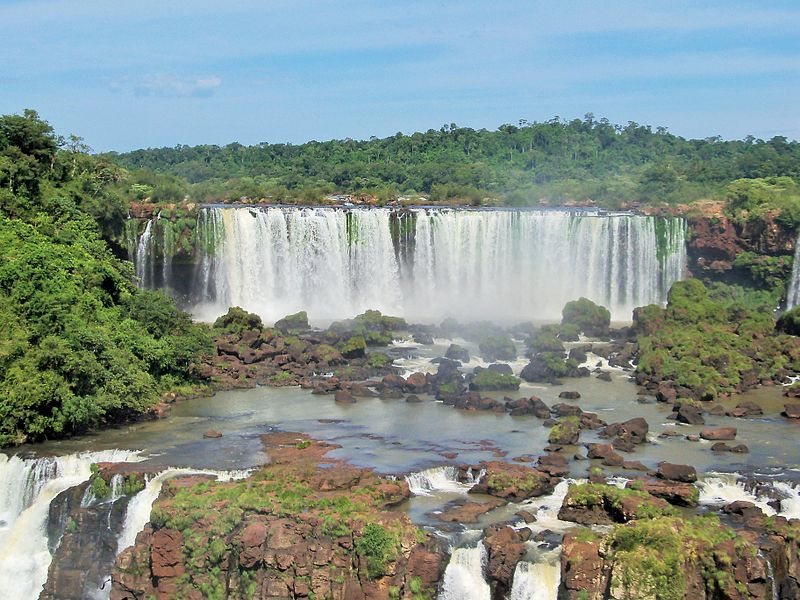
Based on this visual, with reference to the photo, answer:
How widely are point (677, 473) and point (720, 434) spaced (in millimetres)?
4475

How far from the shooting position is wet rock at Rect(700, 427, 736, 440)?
28.1 meters

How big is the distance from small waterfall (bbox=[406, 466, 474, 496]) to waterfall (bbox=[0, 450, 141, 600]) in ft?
20.9

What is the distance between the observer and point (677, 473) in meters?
24.2

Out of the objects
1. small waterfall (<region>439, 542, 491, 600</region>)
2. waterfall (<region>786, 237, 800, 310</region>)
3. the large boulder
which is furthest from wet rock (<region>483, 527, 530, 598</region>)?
waterfall (<region>786, 237, 800, 310</region>)

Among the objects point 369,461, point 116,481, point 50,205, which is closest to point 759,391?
point 369,461

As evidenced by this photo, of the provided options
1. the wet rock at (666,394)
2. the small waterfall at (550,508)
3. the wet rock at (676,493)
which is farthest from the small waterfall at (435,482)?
the wet rock at (666,394)

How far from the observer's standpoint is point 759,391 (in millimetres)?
33844

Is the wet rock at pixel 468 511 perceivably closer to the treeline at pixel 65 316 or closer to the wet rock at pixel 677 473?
the wet rock at pixel 677 473

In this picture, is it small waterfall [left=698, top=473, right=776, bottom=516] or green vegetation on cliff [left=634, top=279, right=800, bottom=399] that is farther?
green vegetation on cliff [left=634, top=279, right=800, bottom=399]

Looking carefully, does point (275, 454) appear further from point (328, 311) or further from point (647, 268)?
point (647, 268)

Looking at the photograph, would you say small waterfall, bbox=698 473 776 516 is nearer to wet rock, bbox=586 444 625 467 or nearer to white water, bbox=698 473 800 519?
white water, bbox=698 473 800 519

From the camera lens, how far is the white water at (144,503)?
75.1 feet

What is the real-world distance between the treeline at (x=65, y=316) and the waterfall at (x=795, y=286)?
76.5 ft

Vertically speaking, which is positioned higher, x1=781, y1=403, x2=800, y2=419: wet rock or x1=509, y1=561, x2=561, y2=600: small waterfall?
x1=781, y1=403, x2=800, y2=419: wet rock
